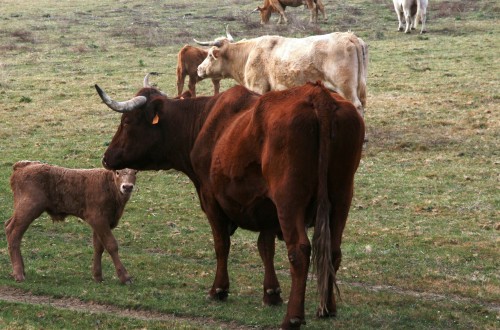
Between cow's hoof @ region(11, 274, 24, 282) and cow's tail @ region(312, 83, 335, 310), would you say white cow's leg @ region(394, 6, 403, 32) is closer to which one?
cow's hoof @ region(11, 274, 24, 282)

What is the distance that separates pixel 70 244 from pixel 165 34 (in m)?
21.9

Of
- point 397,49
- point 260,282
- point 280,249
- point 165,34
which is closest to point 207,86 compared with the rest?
point 397,49

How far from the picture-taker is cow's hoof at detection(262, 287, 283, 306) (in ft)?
28.1

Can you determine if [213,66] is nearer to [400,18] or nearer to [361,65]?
[361,65]

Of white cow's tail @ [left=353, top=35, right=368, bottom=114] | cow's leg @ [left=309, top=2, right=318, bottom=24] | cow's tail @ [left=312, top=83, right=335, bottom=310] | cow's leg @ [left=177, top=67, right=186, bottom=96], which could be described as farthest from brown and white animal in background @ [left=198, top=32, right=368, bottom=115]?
cow's leg @ [left=309, top=2, right=318, bottom=24]

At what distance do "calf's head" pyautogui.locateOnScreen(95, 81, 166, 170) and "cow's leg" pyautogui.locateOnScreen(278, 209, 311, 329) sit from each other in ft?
7.26

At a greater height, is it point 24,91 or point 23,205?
point 23,205

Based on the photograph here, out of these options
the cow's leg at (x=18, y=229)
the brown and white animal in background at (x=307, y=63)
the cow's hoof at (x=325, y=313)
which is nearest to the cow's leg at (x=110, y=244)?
the cow's leg at (x=18, y=229)

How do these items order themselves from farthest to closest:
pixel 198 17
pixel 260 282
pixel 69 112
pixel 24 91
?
pixel 198 17 < pixel 24 91 < pixel 69 112 < pixel 260 282

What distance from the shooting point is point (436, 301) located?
891cm

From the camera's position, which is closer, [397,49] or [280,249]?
[280,249]

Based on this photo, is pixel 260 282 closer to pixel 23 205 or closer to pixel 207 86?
pixel 23 205

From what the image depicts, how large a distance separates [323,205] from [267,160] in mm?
600

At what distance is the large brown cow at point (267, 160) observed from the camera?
7406 mm
